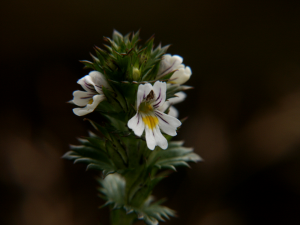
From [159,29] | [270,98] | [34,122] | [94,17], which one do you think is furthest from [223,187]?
[94,17]

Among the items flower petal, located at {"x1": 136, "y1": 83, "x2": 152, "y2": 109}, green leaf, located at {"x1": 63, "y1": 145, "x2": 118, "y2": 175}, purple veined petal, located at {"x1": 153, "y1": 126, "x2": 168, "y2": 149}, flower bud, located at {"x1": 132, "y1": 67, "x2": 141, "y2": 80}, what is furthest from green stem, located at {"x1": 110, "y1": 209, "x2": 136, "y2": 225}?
flower bud, located at {"x1": 132, "y1": 67, "x2": 141, "y2": 80}

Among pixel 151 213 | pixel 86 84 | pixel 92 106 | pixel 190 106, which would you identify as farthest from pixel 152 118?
pixel 190 106

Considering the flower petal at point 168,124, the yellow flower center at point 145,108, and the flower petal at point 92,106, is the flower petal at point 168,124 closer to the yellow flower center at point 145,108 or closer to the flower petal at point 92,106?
the yellow flower center at point 145,108

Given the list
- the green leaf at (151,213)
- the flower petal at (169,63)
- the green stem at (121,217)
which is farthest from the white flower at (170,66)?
the green stem at (121,217)

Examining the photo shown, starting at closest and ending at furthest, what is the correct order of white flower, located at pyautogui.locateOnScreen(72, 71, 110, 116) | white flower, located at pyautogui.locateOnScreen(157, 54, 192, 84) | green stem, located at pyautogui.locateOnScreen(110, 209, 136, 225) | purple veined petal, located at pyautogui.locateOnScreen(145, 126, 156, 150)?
purple veined petal, located at pyautogui.locateOnScreen(145, 126, 156, 150)
white flower, located at pyautogui.locateOnScreen(72, 71, 110, 116)
white flower, located at pyautogui.locateOnScreen(157, 54, 192, 84)
green stem, located at pyautogui.locateOnScreen(110, 209, 136, 225)

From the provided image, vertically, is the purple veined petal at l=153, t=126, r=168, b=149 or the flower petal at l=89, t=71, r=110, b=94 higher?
the flower petal at l=89, t=71, r=110, b=94

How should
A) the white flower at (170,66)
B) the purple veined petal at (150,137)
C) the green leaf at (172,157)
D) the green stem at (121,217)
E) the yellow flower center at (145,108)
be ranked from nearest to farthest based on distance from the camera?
the purple veined petal at (150,137) → the yellow flower center at (145,108) → the white flower at (170,66) → the green leaf at (172,157) → the green stem at (121,217)

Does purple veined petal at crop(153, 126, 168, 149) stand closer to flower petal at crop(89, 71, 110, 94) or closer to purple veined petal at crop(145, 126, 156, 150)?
purple veined petal at crop(145, 126, 156, 150)
